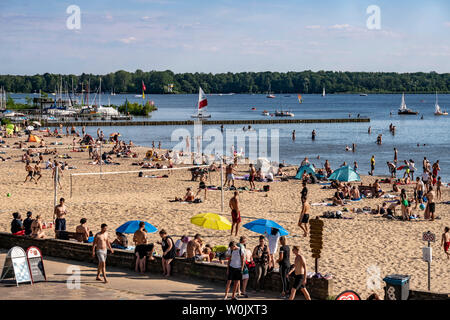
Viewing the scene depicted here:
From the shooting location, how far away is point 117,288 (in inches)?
444

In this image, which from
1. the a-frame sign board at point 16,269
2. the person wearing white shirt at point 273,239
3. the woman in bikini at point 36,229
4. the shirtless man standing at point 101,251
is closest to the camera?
the a-frame sign board at point 16,269

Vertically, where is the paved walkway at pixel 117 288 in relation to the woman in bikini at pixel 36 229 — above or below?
below

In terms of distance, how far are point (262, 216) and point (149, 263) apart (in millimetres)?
8823

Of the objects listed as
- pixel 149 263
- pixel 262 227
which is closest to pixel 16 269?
pixel 149 263

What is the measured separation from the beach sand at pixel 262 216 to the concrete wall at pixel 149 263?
5.76 ft

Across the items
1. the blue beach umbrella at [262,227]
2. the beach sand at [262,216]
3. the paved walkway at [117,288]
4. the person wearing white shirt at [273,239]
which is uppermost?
the blue beach umbrella at [262,227]

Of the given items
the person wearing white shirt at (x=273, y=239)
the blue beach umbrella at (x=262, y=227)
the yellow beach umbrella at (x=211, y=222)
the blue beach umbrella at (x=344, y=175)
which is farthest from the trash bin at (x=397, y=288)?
the blue beach umbrella at (x=344, y=175)

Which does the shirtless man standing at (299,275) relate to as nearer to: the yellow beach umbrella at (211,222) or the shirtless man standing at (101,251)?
the shirtless man standing at (101,251)

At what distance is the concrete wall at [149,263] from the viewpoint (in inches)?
423

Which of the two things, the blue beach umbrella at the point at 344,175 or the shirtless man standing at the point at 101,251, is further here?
the blue beach umbrella at the point at 344,175

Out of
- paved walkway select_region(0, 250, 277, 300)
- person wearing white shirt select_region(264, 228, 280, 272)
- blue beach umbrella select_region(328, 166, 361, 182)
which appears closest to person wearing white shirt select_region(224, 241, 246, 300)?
paved walkway select_region(0, 250, 277, 300)

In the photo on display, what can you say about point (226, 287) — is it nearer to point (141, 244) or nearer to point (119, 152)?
point (141, 244)
